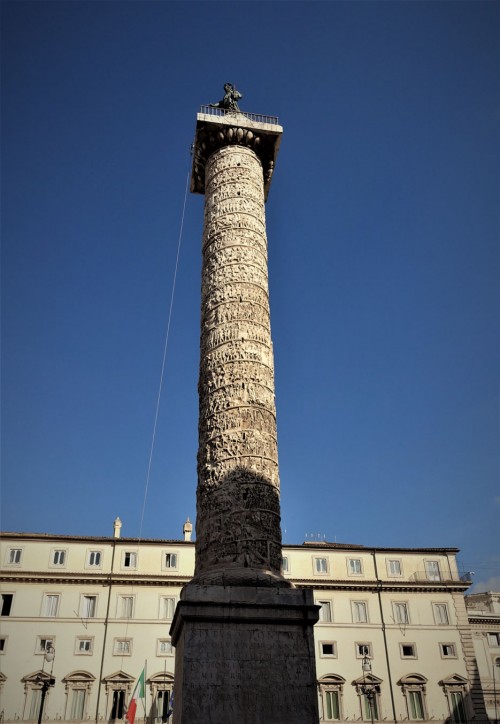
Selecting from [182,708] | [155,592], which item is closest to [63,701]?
[155,592]

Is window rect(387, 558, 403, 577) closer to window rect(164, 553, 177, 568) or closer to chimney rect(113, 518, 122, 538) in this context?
window rect(164, 553, 177, 568)

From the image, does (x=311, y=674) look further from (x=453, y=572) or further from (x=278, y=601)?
(x=453, y=572)

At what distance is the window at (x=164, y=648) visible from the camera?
61.8 ft

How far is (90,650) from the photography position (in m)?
18.6

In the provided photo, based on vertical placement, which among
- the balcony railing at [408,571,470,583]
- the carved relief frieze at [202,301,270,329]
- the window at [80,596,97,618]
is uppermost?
the balcony railing at [408,571,470,583]

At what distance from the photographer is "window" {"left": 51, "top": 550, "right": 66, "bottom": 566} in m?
19.9

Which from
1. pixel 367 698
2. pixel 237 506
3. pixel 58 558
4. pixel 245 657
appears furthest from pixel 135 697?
pixel 245 657

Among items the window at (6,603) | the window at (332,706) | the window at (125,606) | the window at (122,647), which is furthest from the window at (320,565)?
the window at (6,603)

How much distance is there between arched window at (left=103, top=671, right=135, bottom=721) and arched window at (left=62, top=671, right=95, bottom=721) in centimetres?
52

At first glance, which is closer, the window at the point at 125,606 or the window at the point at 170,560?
the window at the point at 125,606

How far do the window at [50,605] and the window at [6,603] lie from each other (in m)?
1.00

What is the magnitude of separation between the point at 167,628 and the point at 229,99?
15.3 meters

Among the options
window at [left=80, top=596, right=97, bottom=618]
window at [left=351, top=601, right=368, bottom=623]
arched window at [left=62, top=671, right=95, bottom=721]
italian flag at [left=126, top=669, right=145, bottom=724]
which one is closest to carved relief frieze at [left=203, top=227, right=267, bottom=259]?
italian flag at [left=126, top=669, right=145, bottom=724]

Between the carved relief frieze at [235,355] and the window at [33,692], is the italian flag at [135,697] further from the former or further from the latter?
the carved relief frieze at [235,355]
